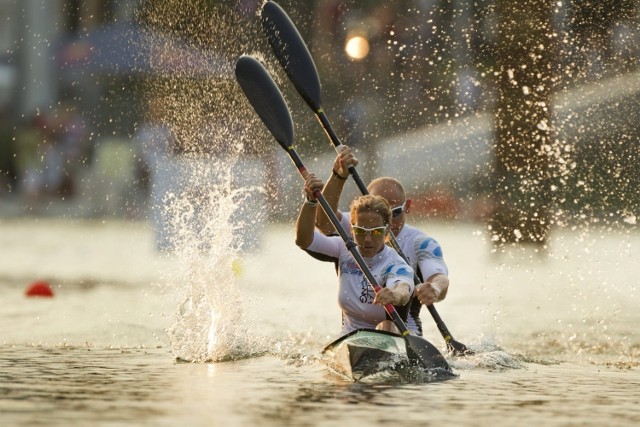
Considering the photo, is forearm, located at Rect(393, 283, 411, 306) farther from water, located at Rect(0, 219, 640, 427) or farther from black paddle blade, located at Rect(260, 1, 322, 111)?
black paddle blade, located at Rect(260, 1, 322, 111)

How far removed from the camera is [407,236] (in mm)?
9758

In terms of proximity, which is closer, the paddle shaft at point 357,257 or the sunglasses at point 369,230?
the paddle shaft at point 357,257

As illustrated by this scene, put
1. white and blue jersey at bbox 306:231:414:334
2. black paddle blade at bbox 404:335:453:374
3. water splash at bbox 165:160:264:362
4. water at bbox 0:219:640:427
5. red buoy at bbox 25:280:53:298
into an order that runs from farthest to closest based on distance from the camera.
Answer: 1. red buoy at bbox 25:280:53:298
2. water splash at bbox 165:160:264:362
3. white and blue jersey at bbox 306:231:414:334
4. black paddle blade at bbox 404:335:453:374
5. water at bbox 0:219:640:427

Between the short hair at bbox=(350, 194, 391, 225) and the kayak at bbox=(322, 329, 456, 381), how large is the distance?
2.12 feet

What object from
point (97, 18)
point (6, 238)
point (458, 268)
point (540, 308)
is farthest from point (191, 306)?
point (97, 18)

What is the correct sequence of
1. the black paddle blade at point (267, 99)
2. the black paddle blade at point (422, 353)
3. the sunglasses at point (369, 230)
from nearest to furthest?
the black paddle blade at point (422, 353) → the sunglasses at point (369, 230) → the black paddle blade at point (267, 99)

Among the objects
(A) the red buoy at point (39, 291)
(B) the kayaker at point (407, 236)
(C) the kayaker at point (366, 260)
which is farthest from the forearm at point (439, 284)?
(A) the red buoy at point (39, 291)

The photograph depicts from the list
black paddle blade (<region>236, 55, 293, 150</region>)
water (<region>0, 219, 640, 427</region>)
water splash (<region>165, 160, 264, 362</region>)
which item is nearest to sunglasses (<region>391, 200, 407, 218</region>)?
black paddle blade (<region>236, 55, 293, 150</region>)

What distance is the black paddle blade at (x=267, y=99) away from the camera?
32.6ft

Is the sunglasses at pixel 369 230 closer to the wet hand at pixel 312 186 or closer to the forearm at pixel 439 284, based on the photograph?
the wet hand at pixel 312 186

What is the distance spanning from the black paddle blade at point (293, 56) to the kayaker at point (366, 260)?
4.15 feet

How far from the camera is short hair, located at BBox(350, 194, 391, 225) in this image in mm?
8867

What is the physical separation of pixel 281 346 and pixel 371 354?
2.06 meters

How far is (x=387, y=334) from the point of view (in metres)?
8.77
